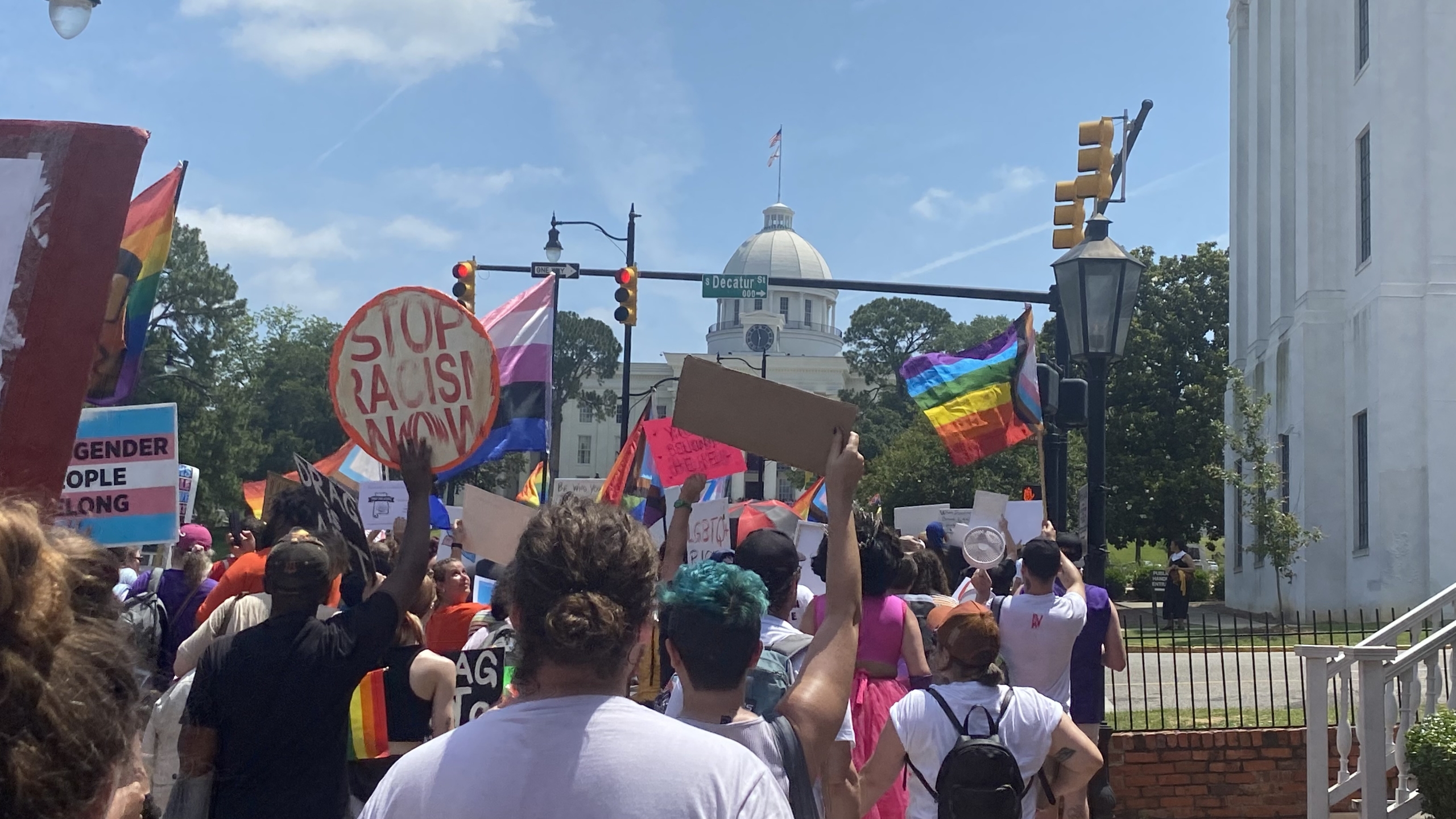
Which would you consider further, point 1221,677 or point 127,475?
point 1221,677

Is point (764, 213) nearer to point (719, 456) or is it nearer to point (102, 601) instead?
point (719, 456)

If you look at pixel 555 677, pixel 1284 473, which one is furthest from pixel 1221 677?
pixel 1284 473

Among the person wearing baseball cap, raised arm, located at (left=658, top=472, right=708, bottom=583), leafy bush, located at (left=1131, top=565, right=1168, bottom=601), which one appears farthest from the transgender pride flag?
leafy bush, located at (left=1131, top=565, right=1168, bottom=601)

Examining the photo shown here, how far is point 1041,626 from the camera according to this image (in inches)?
246

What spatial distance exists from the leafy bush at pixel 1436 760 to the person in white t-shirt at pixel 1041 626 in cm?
223

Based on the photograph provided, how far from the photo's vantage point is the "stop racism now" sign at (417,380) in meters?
4.87

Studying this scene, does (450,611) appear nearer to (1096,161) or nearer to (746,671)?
(746,671)

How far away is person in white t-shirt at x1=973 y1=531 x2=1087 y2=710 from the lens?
6.25 m

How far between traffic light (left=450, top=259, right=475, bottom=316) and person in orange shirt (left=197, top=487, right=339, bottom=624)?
13902mm

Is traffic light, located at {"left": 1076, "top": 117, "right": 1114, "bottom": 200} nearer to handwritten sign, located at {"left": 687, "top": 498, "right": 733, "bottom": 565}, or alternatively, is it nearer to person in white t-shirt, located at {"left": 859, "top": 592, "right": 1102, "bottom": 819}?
handwritten sign, located at {"left": 687, "top": 498, "right": 733, "bottom": 565}

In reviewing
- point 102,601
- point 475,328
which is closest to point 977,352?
point 475,328

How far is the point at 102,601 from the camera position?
1.59 m

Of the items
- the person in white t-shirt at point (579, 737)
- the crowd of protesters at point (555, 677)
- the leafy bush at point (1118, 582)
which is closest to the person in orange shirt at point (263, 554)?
the crowd of protesters at point (555, 677)

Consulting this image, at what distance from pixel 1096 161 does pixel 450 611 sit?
8497 mm
